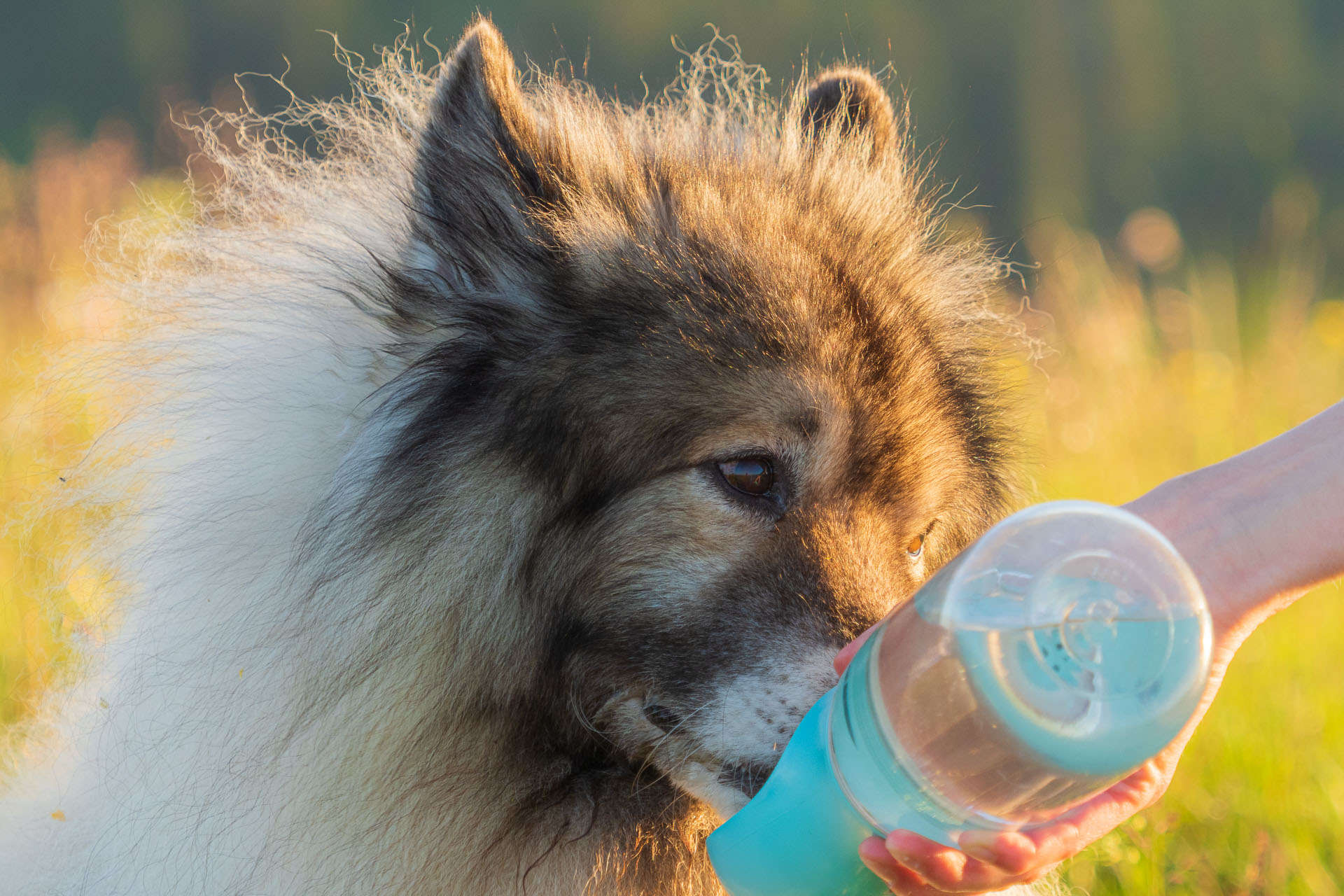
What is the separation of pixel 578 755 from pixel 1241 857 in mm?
2573

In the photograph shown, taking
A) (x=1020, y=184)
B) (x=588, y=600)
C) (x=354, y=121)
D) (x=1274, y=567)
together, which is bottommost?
(x=1020, y=184)

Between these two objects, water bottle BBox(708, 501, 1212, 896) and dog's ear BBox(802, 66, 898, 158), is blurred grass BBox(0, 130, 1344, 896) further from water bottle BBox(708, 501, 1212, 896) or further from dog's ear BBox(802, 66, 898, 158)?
water bottle BBox(708, 501, 1212, 896)

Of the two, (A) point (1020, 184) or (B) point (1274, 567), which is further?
(A) point (1020, 184)

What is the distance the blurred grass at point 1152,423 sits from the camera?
3879 millimetres

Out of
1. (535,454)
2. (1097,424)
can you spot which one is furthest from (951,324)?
(1097,424)

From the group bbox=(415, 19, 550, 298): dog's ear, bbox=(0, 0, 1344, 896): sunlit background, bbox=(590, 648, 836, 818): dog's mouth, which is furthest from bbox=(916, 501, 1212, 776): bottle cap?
bbox=(0, 0, 1344, 896): sunlit background

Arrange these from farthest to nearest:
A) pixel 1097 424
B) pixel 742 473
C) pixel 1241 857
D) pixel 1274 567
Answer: pixel 1097 424
pixel 1241 857
pixel 742 473
pixel 1274 567

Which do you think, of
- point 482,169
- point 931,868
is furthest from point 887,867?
point 482,169

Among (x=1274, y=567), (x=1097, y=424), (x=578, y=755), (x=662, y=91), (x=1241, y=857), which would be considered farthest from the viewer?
(x=1097, y=424)

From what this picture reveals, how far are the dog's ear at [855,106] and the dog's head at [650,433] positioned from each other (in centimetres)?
72

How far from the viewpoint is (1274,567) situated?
2.31 metres

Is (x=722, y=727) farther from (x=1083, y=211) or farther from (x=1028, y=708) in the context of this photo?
(x=1083, y=211)

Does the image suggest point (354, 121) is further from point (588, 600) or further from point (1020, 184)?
point (1020, 184)

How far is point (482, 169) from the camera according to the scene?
267 centimetres
